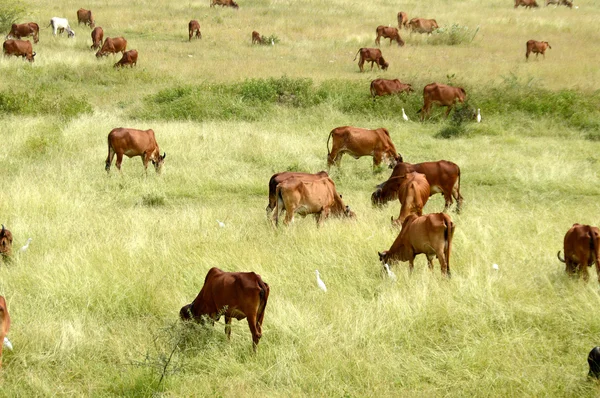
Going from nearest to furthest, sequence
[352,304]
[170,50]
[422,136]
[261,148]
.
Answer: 1. [352,304]
2. [261,148]
3. [422,136]
4. [170,50]

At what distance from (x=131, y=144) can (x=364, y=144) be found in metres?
4.14

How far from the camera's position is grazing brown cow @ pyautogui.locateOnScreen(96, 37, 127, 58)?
24.5m

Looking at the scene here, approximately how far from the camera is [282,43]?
28234mm

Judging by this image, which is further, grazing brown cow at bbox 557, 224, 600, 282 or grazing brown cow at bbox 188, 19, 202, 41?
grazing brown cow at bbox 188, 19, 202, 41

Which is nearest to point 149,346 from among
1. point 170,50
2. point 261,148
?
point 261,148

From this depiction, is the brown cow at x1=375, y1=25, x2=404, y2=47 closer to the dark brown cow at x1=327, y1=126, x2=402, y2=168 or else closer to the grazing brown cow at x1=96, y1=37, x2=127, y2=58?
the grazing brown cow at x1=96, y1=37, x2=127, y2=58

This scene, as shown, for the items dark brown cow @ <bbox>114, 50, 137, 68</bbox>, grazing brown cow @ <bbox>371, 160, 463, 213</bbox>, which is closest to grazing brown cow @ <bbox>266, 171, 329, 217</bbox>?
grazing brown cow @ <bbox>371, 160, 463, 213</bbox>

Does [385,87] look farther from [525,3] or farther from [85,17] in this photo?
[525,3]

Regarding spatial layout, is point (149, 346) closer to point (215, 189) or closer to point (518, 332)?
point (518, 332)

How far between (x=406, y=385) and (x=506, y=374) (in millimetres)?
781

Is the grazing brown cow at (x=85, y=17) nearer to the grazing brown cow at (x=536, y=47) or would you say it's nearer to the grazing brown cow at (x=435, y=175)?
the grazing brown cow at (x=536, y=47)

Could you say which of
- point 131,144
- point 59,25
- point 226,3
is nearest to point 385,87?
point 131,144

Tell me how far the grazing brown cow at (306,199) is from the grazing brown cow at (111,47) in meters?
16.5

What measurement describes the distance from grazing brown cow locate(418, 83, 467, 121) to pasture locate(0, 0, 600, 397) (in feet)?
1.82
